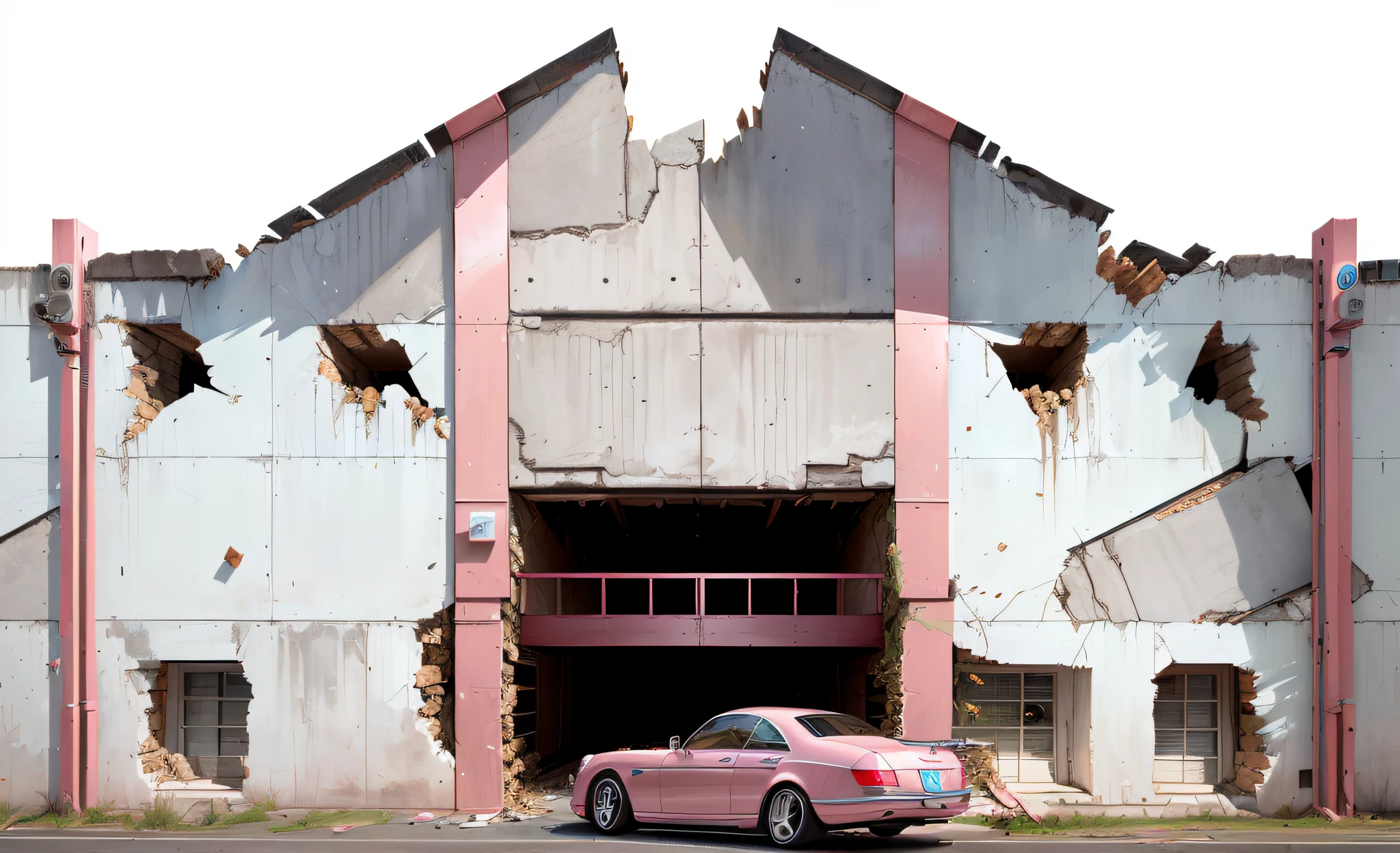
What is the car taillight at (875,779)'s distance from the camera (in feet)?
31.3

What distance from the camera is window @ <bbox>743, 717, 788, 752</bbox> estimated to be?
10.4 metres

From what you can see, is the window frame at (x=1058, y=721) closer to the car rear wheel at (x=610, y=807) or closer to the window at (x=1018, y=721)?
the window at (x=1018, y=721)

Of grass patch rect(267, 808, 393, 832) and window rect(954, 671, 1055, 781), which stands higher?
window rect(954, 671, 1055, 781)

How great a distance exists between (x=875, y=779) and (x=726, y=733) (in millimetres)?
1862

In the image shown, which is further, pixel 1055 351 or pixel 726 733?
pixel 1055 351

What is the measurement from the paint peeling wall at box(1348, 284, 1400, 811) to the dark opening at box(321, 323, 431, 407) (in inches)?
440

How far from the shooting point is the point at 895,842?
10.6 metres

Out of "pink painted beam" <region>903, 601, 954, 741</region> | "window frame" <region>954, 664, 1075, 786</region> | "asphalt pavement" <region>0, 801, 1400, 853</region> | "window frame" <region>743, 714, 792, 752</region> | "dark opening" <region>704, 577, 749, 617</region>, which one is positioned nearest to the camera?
"window frame" <region>743, 714, 792, 752</region>

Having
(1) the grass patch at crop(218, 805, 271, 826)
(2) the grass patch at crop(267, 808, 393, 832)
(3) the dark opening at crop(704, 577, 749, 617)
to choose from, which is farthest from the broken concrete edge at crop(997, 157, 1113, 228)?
(3) the dark opening at crop(704, 577, 749, 617)

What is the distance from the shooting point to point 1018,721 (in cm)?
1362

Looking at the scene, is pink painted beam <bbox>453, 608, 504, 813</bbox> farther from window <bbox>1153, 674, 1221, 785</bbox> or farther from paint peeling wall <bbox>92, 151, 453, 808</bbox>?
window <bbox>1153, 674, 1221, 785</bbox>

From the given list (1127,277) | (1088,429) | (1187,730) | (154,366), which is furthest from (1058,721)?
(154,366)

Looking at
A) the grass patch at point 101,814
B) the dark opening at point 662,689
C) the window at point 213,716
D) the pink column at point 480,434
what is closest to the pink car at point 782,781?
the pink column at point 480,434

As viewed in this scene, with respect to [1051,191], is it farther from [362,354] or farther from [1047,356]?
[362,354]
